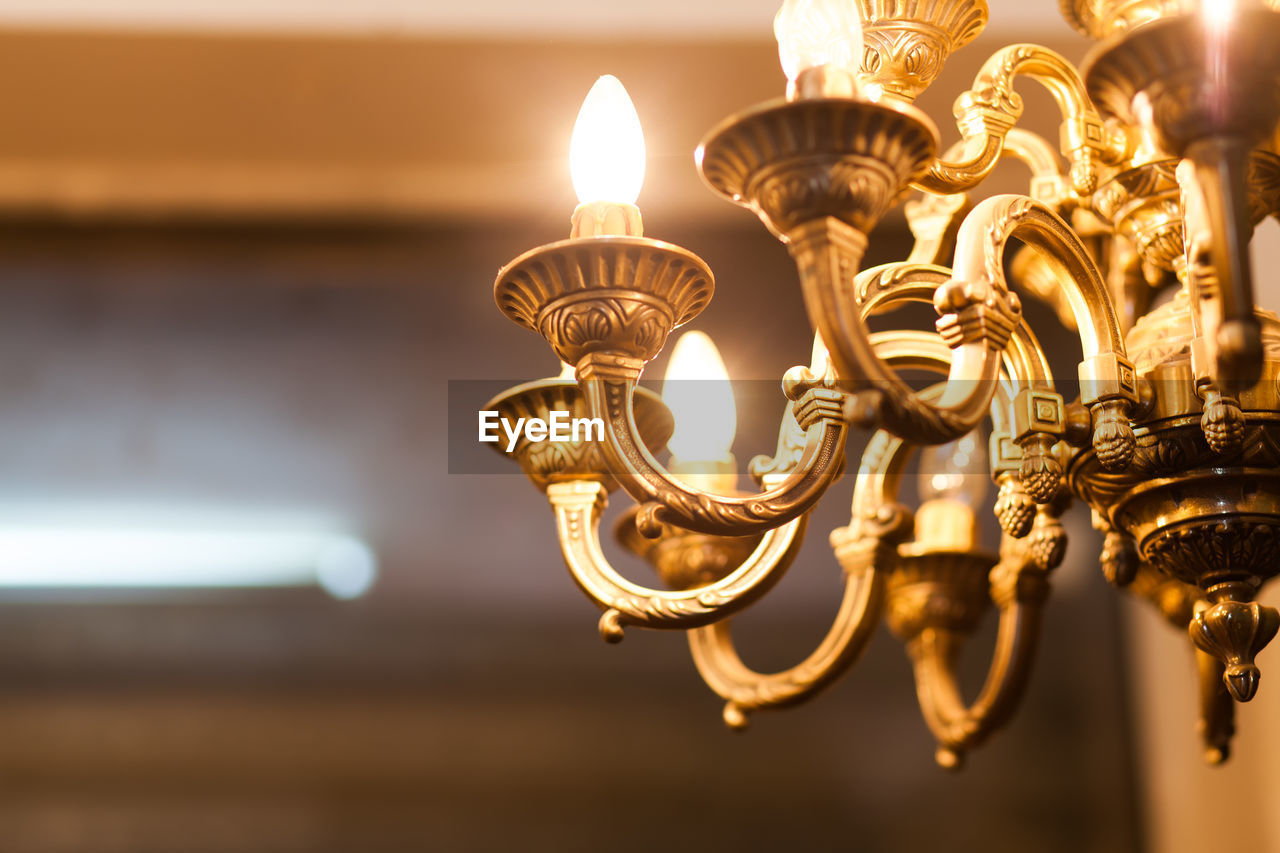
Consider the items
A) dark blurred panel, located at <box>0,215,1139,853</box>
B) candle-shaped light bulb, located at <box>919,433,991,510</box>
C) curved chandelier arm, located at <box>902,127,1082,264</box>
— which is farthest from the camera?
dark blurred panel, located at <box>0,215,1139,853</box>

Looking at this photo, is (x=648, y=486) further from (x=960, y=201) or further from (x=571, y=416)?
(x=960, y=201)

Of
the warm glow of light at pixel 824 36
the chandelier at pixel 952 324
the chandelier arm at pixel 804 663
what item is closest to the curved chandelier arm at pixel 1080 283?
the chandelier at pixel 952 324

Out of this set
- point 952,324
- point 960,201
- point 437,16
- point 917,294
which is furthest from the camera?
point 437,16

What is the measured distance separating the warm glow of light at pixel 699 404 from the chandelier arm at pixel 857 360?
0.49 meters

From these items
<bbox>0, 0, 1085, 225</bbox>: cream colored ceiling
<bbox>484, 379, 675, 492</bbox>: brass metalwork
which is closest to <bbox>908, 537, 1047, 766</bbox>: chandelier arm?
<bbox>484, 379, 675, 492</bbox>: brass metalwork

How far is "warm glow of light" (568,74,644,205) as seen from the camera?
79 cm

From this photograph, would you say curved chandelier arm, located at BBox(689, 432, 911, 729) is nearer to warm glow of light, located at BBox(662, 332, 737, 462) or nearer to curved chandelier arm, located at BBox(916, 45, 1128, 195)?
warm glow of light, located at BBox(662, 332, 737, 462)

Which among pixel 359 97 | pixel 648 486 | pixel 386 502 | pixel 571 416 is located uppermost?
pixel 359 97

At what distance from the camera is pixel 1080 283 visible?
2.77 feet

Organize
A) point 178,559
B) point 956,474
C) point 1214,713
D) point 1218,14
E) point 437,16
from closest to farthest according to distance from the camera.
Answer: point 1218,14 < point 1214,713 < point 956,474 < point 437,16 < point 178,559

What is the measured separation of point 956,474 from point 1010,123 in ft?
1.81

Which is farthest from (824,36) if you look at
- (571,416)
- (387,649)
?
(387,649)

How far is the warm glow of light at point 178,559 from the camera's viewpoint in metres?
2.34

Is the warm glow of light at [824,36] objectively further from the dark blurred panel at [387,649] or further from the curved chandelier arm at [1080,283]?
the dark blurred panel at [387,649]
